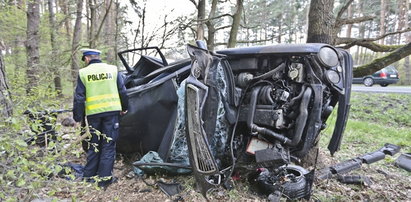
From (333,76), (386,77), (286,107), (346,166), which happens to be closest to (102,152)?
(286,107)

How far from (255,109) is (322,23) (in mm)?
1879

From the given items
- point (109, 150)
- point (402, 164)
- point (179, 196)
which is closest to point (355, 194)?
point (402, 164)

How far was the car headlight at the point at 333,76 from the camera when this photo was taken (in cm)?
262

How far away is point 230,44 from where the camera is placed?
7.54 meters

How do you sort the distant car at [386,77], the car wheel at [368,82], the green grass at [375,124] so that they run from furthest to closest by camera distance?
the car wheel at [368,82], the distant car at [386,77], the green grass at [375,124]

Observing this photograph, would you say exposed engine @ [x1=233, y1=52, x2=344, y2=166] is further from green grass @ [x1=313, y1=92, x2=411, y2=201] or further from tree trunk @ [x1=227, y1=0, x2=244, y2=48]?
tree trunk @ [x1=227, y1=0, x2=244, y2=48]

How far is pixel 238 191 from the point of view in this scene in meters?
2.98

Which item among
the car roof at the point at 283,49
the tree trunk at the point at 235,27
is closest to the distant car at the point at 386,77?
the tree trunk at the point at 235,27

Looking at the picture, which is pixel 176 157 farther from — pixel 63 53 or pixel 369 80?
pixel 369 80

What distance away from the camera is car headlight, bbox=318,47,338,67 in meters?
2.58

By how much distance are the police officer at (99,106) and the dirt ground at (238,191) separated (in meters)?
0.26

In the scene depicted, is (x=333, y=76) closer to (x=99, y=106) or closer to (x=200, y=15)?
(x=99, y=106)

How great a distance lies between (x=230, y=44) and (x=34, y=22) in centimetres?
544

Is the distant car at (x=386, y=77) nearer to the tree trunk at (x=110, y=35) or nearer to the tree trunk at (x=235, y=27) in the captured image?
the tree trunk at (x=235, y=27)
